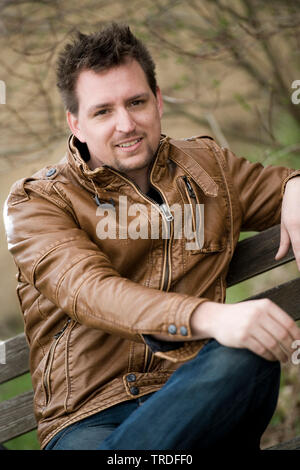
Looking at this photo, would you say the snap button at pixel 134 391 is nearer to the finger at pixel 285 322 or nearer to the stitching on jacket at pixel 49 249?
the stitching on jacket at pixel 49 249

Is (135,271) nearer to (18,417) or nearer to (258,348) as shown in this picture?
(258,348)

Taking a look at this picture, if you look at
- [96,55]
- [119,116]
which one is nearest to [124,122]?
[119,116]

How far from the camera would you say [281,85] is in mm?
4539

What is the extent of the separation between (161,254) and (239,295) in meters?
2.45

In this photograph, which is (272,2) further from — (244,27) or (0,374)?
(0,374)

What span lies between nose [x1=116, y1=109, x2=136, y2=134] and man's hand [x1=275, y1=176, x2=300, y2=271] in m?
0.61

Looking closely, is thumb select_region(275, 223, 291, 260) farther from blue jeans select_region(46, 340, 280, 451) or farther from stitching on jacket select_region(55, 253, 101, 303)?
stitching on jacket select_region(55, 253, 101, 303)

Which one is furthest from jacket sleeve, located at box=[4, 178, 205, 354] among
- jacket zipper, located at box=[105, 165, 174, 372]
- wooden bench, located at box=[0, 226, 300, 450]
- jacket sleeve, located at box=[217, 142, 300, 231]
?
jacket sleeve, located at box=[217, 142, 300, 231]

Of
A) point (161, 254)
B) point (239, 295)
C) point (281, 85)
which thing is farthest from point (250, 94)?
point (161, 254)

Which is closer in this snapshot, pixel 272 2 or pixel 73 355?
pixel 73 355

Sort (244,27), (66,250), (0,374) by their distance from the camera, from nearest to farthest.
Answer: (66,250)
(0,374)
(244,27)

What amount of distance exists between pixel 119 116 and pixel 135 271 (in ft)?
1.79

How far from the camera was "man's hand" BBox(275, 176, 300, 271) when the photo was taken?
7.18 feet

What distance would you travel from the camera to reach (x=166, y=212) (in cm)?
222
